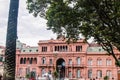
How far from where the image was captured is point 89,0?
2000 centimetres

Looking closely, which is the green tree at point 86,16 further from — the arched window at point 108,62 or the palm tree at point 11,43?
the arched window at point 108,62

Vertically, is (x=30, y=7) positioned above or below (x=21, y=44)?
below

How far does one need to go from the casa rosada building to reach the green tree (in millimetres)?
64990

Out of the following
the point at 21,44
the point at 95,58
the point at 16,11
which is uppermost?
the point at 21,44

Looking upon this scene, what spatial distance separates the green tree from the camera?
20328 mm

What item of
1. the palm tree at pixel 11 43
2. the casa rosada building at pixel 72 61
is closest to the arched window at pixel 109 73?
the casa rosada building at pixel 72 61

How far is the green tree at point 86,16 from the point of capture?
2033 centimetres

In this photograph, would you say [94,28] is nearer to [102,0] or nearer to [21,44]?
[102,0]

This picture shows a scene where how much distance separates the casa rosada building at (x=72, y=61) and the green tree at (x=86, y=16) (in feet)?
213

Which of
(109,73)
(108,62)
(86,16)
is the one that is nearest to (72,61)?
(108,62)

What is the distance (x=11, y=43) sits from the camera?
13508 millimetres

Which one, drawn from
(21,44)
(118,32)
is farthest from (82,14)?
(21,44)

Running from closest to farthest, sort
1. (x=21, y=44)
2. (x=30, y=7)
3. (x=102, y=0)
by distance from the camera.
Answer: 1. (x=102, y=0)
2. (x=30, y=7)
3. (x=21, y=44)

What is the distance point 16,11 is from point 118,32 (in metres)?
9.01
